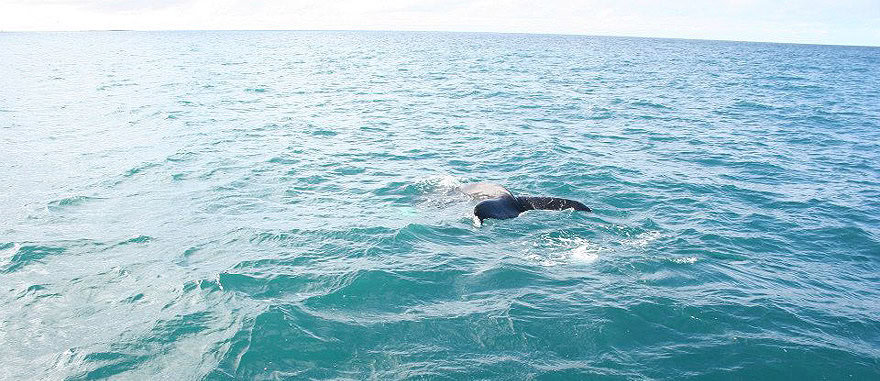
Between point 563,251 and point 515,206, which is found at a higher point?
point 515,206

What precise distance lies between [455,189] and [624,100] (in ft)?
97.5

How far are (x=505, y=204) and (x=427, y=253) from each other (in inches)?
150

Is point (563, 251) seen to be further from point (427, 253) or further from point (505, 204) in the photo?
point (427, 253)

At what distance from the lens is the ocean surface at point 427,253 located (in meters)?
9.77

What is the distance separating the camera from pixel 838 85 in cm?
6303

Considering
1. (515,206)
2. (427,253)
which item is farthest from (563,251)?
(427,253)

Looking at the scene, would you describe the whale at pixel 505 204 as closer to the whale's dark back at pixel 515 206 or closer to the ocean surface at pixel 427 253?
the whale's dark back at pixel 515 206

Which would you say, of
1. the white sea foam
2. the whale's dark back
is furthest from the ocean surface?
the whale's dark back

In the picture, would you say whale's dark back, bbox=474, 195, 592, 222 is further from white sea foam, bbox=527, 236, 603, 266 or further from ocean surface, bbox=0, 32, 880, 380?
white sea foam, bbox=527, 236, 603, 266

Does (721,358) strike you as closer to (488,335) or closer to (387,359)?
(488,335)

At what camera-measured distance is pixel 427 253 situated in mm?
14008

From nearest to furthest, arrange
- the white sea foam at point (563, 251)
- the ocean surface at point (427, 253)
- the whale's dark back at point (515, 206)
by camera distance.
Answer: the ocean surface at point (427, 253) < the white sea foam at point (563, 251) < the whale's dark back at point (515, 206)

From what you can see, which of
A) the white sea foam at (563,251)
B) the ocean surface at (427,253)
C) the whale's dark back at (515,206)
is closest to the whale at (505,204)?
the whale's dark back at (515,206)

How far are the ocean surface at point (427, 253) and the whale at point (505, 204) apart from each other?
515 millimetres
